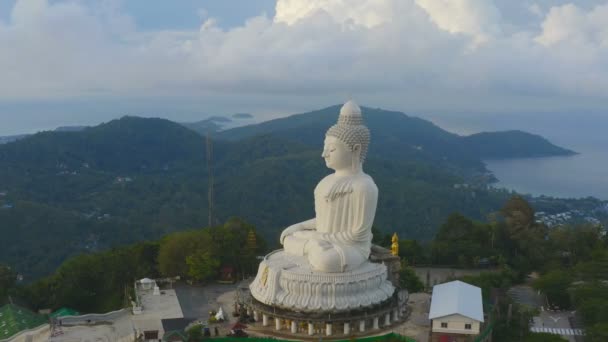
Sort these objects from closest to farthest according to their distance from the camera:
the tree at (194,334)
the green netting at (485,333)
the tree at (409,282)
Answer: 1. the green netting at (485,333)
2. the tree at (194,334)
3. the tree at (409,282)

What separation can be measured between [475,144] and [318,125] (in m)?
45.5

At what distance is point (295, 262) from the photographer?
22.2 m

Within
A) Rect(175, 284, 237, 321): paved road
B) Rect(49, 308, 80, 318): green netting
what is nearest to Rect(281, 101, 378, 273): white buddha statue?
Rect(175, 284, 237, 321): paved road

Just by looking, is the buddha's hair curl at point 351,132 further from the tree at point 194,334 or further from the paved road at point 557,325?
the paved road at point 557,325

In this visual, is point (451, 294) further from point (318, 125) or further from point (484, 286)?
point (318, 125)

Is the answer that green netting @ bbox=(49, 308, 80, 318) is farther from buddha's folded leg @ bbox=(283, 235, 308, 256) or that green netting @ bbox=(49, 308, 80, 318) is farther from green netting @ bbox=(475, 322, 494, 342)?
green netting @ bbox=(475, 322, 494, 342)

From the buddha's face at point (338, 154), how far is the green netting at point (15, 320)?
45.7 ft

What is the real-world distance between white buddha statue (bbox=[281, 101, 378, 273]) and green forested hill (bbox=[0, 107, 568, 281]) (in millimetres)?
30484

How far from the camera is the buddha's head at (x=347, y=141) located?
2314 centimetres

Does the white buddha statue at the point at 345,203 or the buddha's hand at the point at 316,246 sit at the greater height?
the white buddha statue at the point at 345,203

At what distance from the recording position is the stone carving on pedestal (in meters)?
20.8

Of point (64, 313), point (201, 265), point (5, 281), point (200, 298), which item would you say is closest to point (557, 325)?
point (200, 298)

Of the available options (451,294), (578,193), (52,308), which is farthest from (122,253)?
(578,193)

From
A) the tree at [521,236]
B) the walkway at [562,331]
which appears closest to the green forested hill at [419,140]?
the tree at [521,236]
